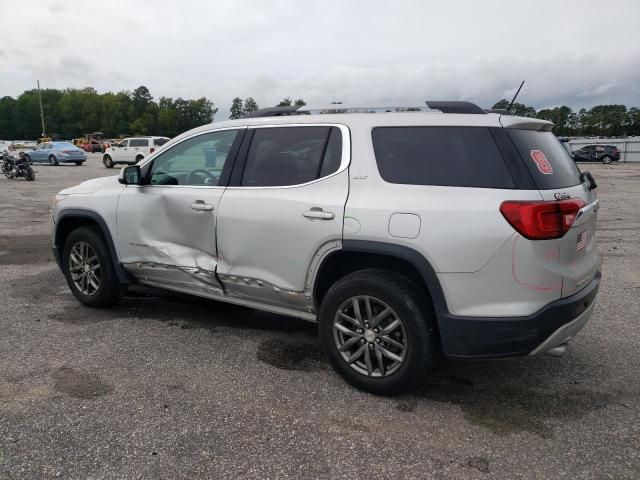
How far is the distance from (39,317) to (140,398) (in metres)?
2.14

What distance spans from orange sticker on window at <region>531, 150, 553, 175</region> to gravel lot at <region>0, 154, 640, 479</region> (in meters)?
1.46

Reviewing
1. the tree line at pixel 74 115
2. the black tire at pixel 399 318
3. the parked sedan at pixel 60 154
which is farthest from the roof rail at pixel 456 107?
the tree line at pixel 74 115

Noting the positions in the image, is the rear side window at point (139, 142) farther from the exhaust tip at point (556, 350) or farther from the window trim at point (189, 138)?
the exhaust tip at point (556, 350)

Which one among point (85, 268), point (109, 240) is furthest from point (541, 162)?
point (85, 268)

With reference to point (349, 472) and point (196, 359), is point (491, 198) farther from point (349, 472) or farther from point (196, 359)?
point (196, 359)

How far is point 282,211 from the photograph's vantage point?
145 inches

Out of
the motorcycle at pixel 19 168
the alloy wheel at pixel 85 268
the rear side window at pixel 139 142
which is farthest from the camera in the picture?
the rear side window at pixel 139 142

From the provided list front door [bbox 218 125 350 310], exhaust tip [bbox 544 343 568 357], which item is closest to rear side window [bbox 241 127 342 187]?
front door [bbox 218 125 350 310]

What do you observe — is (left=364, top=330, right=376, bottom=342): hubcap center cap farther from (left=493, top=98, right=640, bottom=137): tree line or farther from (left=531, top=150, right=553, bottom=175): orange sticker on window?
(left=493, top=98, right=640, bottom=137): tree line

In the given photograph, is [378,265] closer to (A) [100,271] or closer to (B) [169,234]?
(B) [169,234]

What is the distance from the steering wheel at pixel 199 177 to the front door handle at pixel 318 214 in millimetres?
1025

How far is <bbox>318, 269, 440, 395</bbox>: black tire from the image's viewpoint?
3.18 meters

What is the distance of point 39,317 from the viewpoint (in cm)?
491

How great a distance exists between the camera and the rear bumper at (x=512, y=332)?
2945 mm
